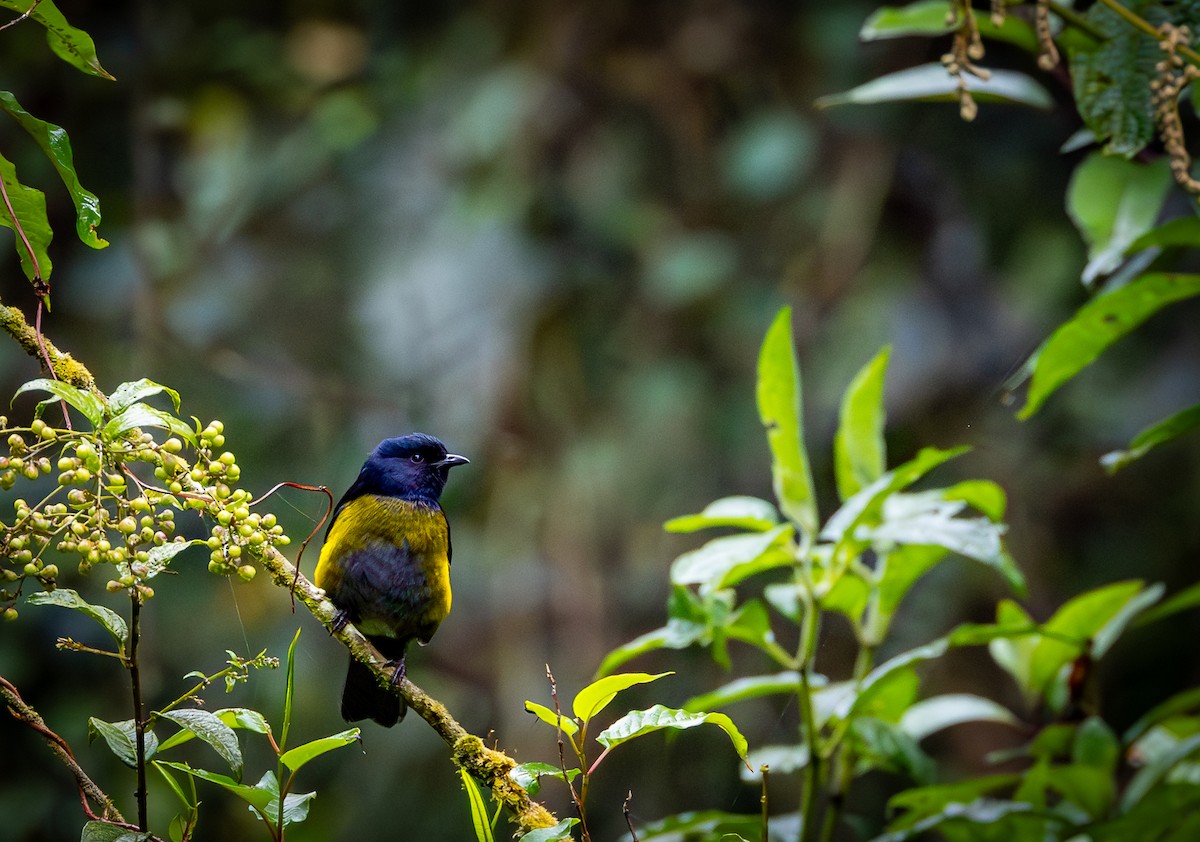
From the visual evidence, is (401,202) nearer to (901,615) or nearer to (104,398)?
(901,615)

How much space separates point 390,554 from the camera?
1.23 metres

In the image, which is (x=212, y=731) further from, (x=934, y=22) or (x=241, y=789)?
(x=934, y=22)

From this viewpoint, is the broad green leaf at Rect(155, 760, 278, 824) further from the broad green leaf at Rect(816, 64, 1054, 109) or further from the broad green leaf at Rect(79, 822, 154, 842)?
the broad green leaf at Rect(816, 64, 1054, 109)

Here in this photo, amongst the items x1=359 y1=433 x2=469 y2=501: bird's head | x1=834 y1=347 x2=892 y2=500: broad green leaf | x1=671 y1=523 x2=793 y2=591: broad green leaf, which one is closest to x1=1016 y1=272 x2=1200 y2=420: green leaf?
x1=834 y1=347 x2=892 y2=500: broad green leaf

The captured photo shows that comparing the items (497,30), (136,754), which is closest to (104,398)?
(136,754)

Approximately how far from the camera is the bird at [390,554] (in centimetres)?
122

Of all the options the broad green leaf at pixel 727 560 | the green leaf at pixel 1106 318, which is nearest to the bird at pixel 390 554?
the broad green leaf at pixel 727 560

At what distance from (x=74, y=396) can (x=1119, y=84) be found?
48.3 inches

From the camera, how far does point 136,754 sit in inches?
29.4

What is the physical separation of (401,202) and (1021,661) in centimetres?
214

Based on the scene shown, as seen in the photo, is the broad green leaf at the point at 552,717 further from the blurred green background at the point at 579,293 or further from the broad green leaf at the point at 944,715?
the blurred green background at the point at 579,293

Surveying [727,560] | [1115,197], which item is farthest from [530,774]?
[1115,197]

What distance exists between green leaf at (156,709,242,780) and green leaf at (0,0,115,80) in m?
0.47

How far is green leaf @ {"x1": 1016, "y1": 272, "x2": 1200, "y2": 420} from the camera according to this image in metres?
1.29
